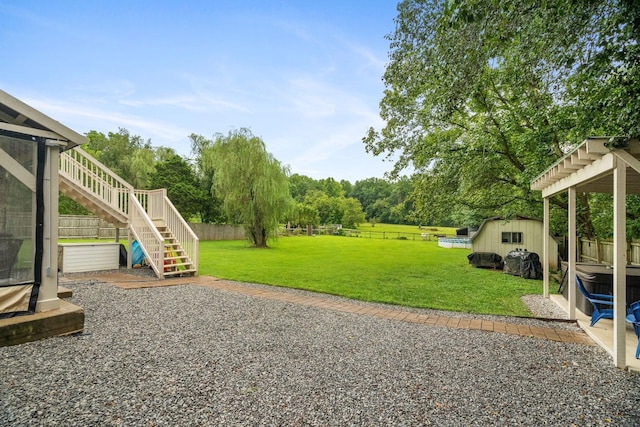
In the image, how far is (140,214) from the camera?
8.77 m

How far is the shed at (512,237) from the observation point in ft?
38.7

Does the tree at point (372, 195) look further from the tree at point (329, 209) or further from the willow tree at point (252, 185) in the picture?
the willow tree at point (252, 185)

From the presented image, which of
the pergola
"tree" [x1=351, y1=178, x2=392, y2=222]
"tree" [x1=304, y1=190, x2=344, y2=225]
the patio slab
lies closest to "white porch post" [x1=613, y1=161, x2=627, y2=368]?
the pergola

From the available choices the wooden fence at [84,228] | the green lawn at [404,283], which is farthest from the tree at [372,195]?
the green lawn at [404,283]

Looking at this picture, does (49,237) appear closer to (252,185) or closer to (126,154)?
(252,185)

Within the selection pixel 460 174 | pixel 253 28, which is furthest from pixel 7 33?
pixel 460 174

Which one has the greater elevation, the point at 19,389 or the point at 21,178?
the point at 21,178

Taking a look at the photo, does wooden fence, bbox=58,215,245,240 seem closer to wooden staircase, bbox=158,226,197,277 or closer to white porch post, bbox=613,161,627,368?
wooden staircase, bbox=158,226,197,277

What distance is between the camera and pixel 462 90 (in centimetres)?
552

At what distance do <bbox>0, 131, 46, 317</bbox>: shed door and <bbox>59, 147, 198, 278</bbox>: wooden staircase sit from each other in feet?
13.9

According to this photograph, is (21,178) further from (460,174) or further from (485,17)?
(460,174)

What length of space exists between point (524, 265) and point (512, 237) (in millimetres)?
2082

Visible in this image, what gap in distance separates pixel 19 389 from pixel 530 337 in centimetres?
521

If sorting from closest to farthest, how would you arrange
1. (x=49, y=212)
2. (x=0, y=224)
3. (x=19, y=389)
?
1. (x=19, y=389)
2. (x=0, y=224)
3. (x=49, y=212)
